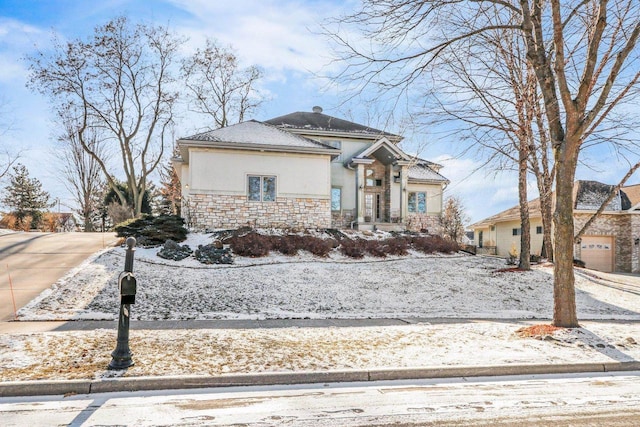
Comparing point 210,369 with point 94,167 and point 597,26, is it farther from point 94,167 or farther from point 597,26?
point 94,167

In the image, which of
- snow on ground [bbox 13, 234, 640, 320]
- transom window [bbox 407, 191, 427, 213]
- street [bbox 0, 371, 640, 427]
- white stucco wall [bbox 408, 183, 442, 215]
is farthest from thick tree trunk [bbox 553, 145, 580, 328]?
white stucco wall [bbox 408, 183, 442, 215]

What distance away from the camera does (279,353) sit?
5.49 m

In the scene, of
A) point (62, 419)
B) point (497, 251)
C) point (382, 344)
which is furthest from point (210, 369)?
point (497, 251)

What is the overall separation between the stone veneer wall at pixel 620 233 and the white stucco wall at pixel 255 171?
1473 cm

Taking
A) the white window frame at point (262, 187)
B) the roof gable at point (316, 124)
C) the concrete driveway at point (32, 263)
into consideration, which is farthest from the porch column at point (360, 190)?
the concrete driveway at point (32, 263)

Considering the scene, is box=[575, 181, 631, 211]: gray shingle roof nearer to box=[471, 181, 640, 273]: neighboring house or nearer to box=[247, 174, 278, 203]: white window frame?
box=[471, 181, 640, 273]: neighboring house

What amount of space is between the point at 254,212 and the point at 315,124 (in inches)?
332

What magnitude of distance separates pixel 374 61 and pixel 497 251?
25122 mm

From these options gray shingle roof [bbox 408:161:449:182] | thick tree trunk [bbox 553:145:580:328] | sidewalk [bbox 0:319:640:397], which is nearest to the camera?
sidewalk [bbox 0:319:640:397]

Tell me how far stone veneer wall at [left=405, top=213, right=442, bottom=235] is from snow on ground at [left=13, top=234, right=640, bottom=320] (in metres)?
9.82

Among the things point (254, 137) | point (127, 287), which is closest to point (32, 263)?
point (127, 287)

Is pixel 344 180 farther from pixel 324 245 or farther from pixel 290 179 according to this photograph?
pixel 324 245

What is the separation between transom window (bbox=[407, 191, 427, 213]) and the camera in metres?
25.9

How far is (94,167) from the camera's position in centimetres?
3578
